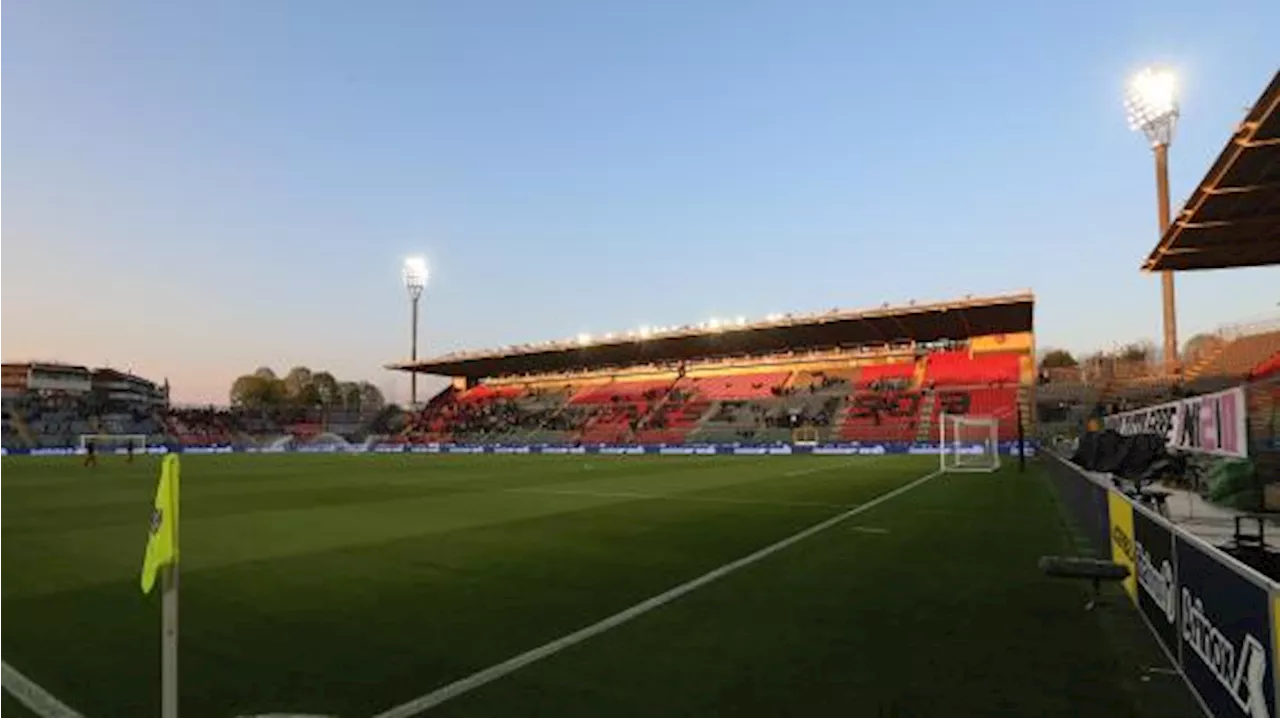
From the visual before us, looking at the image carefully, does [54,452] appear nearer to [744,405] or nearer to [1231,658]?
[744,405]

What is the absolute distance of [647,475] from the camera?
32.9m

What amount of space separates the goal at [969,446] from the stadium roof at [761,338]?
11.4 metres

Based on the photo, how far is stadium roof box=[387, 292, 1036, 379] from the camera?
210ft

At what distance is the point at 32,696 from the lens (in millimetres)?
5750

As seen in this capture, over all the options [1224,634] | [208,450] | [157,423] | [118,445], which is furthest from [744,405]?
[1224,634]

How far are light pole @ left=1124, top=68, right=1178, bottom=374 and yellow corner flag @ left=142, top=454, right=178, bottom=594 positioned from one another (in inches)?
2522

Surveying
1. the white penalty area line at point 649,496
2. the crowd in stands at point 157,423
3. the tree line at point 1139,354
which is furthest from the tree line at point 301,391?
the white penalty area line at point 649,496

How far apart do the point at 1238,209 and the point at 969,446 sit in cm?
2994

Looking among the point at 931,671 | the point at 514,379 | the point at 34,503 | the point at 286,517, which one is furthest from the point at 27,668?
the point at 514,379

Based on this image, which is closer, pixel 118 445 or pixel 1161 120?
pixel 1161 120

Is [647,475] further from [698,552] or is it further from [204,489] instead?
[698,552]

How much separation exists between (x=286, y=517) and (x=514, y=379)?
78.8 metres

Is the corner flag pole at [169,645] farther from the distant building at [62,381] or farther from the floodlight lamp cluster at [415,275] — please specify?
the distant building at [62,381]

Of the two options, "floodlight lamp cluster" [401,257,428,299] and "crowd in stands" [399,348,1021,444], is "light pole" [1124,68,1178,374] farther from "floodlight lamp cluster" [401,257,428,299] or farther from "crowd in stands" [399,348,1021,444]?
"floodlight lamp cluster" [401,257,428,299]
